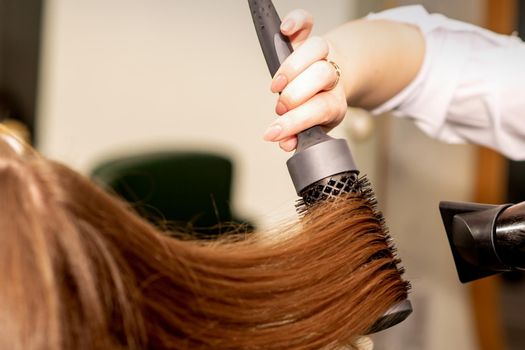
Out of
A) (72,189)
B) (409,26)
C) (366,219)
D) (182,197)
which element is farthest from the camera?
(182,197)

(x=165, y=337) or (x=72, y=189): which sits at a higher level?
(x=72, y=189)

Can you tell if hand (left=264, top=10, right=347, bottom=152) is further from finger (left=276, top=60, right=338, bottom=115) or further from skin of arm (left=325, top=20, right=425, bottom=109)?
skin of arm (left=325, top=20, right=425, bottom=109)

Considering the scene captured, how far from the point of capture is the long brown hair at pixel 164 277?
39cm

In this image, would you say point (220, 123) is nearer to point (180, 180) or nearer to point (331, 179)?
point (180, 180)

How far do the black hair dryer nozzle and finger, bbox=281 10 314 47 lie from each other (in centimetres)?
20

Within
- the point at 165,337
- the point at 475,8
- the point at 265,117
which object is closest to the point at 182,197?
the point at 265,117

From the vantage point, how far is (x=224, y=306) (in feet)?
1.54

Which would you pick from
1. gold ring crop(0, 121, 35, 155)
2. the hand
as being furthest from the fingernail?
gold ring crop(0, 121, 35, 155)

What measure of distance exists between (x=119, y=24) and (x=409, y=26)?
1.20m

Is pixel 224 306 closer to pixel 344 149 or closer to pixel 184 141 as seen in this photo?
pixel 344 149

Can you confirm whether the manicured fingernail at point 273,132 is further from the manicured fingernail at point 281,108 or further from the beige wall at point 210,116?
the beige wall at point 210,116

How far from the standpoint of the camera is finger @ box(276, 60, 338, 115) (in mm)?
635

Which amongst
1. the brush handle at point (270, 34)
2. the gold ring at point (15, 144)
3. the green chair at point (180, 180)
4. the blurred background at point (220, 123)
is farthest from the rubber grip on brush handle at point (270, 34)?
the blurred background at point (220, 123)

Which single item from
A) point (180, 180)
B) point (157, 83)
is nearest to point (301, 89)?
point (180, 180)
